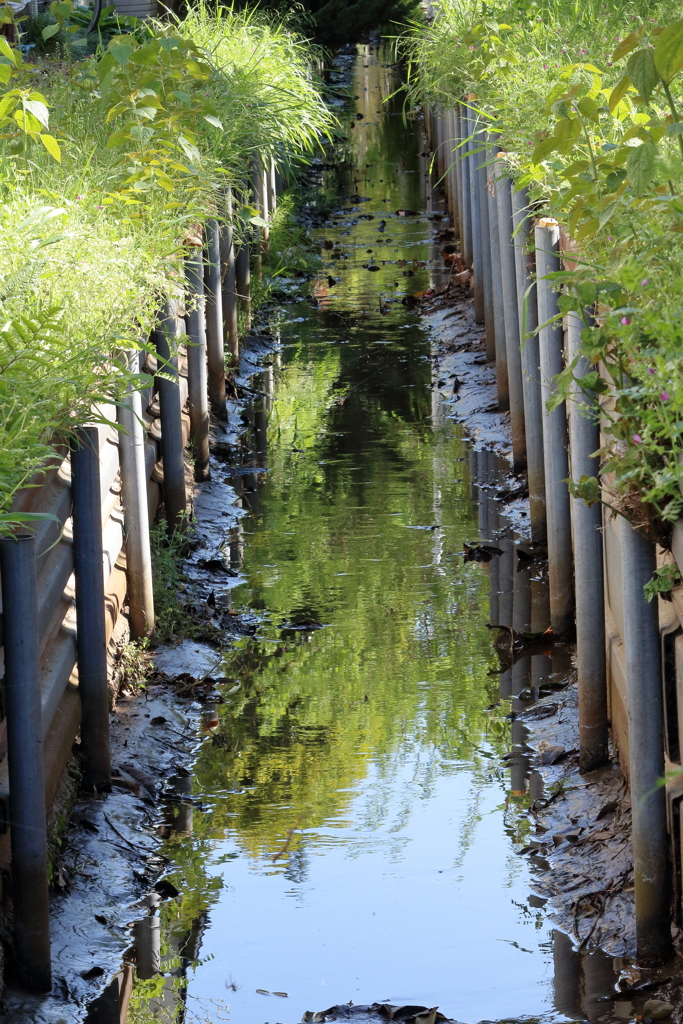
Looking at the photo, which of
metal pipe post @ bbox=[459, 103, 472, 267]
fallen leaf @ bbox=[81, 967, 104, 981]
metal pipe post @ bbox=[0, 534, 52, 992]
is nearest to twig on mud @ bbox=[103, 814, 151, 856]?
fallen leaf @ bbox=[81, 967, 104, 981]

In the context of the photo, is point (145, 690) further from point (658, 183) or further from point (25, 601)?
point (658, 183)

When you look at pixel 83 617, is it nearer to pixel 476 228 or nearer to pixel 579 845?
pixel 579 845

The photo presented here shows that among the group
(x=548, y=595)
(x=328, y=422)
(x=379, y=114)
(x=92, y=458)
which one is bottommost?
(x=548, y=595)

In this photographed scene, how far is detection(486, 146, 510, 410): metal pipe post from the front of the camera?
23.3 feet

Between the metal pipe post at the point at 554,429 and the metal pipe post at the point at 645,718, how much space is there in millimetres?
1720

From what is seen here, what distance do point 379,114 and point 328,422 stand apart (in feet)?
45.4

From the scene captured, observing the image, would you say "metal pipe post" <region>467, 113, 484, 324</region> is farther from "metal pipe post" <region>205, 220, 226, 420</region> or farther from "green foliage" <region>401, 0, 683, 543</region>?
"green foliage" <region>401, 0, 683, 543</region>

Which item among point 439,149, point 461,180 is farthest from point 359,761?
point 439,149

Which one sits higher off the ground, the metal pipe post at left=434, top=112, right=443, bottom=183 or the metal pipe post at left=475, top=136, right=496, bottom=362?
the metal pipe post at left=434, top=112, right=443, bottom=183

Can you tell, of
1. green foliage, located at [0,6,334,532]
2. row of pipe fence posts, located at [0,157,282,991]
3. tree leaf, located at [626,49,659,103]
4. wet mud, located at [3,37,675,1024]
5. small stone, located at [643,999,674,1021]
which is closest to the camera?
tree leaf, located at [626,49,659,103]

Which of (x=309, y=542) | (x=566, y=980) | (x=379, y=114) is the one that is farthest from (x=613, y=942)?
(x=379, y=114)

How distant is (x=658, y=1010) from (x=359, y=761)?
1563 millimetres

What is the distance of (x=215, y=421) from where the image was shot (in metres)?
8.00

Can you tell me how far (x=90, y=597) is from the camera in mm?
3961
